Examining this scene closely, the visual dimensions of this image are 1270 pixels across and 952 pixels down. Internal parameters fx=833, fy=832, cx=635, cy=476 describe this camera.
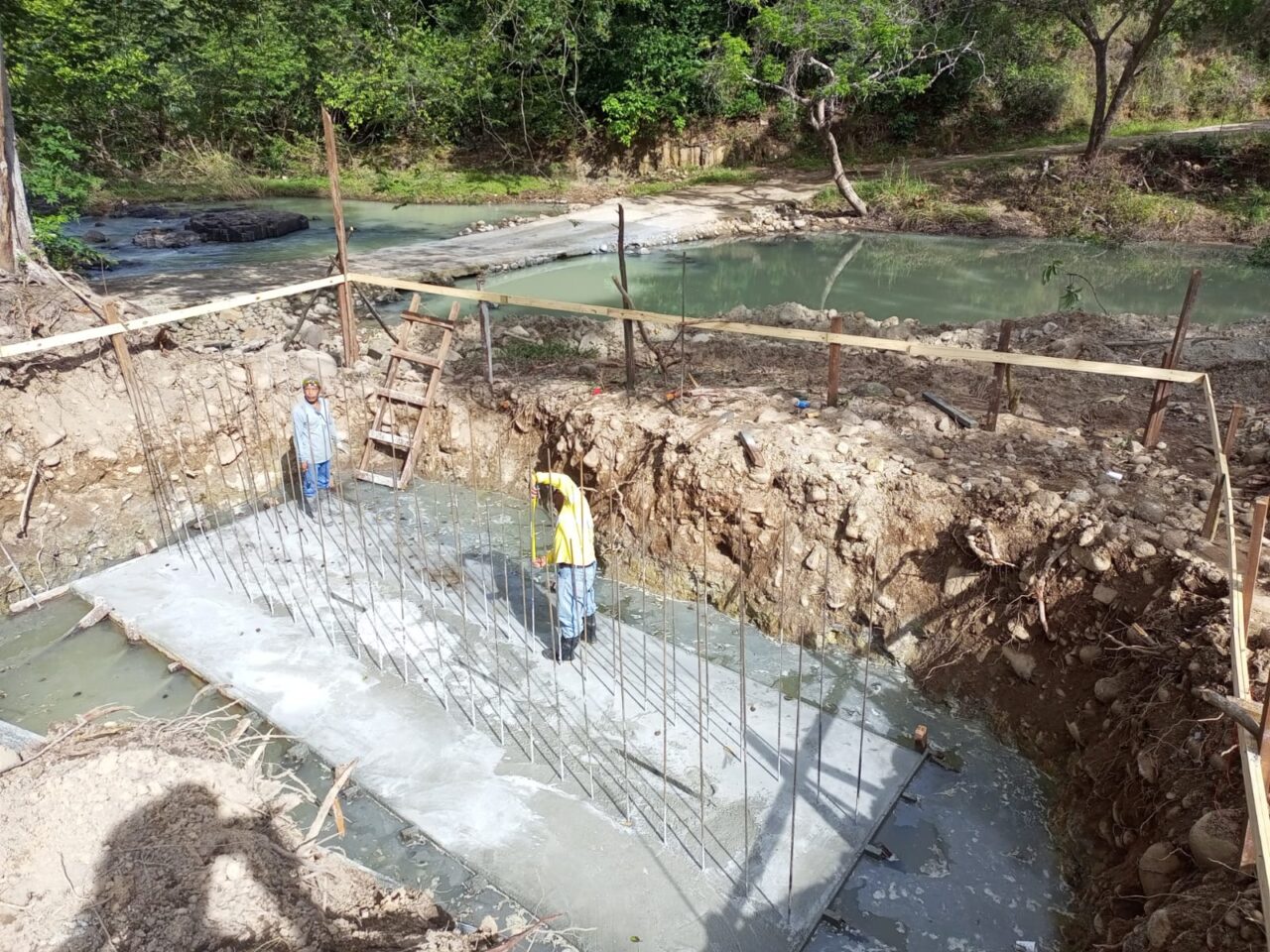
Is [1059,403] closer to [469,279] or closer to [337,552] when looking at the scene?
[337,552]

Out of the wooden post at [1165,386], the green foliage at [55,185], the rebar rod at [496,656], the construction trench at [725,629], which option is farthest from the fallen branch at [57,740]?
the green foliage at [55,185]

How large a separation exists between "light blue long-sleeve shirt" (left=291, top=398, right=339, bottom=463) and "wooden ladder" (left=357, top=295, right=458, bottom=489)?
0.81 meters

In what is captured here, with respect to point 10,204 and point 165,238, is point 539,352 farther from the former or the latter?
point 165,238

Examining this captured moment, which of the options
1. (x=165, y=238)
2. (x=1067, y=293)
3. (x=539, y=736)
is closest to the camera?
(x=539, y=736)

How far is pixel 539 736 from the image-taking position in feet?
17.3

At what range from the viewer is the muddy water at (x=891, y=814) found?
4133 millimetres

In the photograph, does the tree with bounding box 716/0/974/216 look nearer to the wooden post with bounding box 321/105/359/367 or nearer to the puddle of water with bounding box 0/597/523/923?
the wooden post with bounding box 321/105/359/367

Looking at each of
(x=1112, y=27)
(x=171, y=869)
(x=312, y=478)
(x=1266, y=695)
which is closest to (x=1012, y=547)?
(x=1266, y=695)

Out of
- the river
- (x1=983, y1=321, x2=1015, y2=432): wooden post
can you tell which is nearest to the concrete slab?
(x1=983, y1=321, x2=1015, y2=432): wooden post

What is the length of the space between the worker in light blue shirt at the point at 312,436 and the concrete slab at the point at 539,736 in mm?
795

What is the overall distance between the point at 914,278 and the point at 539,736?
1383 centimetres

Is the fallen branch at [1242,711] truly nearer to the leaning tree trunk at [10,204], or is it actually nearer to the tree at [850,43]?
the leaning tree trunk at [10,204]

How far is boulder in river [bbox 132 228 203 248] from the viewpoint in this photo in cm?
1814

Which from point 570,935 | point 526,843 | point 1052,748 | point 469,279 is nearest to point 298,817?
point 526,843
